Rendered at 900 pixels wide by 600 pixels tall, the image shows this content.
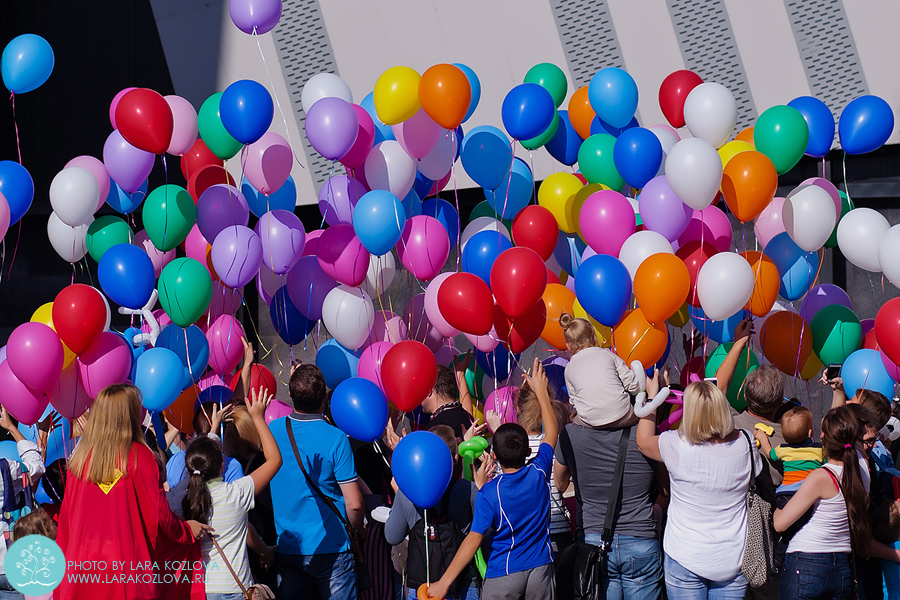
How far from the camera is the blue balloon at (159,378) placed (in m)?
3.87

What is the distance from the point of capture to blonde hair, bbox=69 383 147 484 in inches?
103

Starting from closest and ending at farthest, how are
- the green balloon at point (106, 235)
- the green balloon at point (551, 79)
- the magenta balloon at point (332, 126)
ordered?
the magenta balloon at point (332, 126) < the green balloon at point (106, 235) < the green balloon at point (551, 79)

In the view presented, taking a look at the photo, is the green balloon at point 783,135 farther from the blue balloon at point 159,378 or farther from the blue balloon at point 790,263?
the blue balloon at point 159,378

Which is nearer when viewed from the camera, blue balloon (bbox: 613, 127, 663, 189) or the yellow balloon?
the yellow balloon

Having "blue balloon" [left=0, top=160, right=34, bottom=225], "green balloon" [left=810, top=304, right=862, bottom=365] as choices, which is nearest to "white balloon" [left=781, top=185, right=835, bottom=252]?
"green balloon" [left=810, top=304, right=862, bottom=365]

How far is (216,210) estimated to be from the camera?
A: 4.43 m

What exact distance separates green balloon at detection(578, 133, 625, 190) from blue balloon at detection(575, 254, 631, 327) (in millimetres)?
832

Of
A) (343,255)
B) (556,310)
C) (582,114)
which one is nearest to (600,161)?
(582,114)

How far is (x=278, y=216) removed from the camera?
449cm

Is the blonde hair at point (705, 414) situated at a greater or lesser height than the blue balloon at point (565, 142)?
lesser

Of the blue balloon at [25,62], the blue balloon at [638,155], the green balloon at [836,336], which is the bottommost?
the green balloon at [836,336]

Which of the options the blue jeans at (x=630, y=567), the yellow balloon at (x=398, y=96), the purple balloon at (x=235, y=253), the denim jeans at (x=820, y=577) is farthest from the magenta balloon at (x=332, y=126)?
the denim jeans at (x=820, y=577)

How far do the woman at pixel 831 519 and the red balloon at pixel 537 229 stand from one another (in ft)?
6.28

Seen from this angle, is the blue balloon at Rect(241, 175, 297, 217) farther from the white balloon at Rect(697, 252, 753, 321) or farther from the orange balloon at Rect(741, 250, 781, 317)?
the orange balloon at Rect(741, 250, 781, 317)
